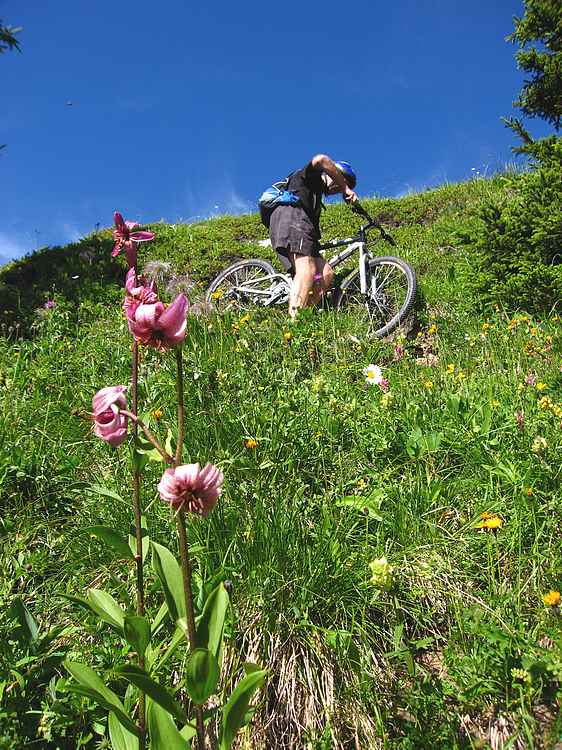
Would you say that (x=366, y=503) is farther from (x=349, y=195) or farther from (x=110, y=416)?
(x=349, y=195)

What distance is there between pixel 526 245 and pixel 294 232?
7.77ft

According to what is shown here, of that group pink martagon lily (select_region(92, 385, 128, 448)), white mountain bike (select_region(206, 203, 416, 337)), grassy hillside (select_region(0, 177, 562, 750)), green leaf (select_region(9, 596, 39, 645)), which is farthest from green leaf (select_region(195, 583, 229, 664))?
white mountain bike (select_region(206, 203, 416, 337))

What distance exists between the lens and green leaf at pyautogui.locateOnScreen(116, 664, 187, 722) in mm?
992

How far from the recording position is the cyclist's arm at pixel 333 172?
5.66m

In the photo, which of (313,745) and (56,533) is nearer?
(313,745)

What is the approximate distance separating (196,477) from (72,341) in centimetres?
468

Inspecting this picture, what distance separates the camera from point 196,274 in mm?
8336

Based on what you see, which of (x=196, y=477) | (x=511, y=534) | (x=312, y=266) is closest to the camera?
(x=196, y=477)

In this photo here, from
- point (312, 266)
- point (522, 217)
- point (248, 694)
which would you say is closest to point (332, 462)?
point (248, 694)

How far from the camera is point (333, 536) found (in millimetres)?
2125

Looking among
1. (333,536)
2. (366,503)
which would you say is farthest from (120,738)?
(366,503)

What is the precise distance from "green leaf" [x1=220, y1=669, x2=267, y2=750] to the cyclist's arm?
5387 mm

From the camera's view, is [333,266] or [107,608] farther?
[333,266]

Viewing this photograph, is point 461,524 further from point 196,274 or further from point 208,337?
point 196,274
